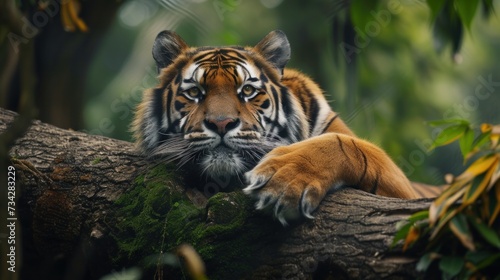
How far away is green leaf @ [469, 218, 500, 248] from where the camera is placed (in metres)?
1.71

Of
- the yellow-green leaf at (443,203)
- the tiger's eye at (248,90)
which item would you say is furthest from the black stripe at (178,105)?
the yellow-green leaf at (443,203)

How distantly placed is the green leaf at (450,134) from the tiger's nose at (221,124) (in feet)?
2.94

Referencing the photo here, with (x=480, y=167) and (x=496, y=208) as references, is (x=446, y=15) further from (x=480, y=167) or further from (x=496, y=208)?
(x=496, y=208)

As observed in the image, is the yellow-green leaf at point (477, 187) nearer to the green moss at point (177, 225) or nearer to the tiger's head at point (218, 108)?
the green moss at point (177, 225)

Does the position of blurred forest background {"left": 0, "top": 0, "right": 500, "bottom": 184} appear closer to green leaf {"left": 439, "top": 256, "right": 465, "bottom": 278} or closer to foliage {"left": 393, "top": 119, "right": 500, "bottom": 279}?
foliage {"left": 393, "top": 119, "right": 500, "bottom": 279}

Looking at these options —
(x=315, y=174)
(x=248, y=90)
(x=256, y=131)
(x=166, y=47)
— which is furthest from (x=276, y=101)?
(x=315, y=174)

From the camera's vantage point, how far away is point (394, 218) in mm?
2033

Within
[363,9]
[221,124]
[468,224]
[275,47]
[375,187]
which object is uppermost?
[363,9]

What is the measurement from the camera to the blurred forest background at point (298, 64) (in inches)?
155

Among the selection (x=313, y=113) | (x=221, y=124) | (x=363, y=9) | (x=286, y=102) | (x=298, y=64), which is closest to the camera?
(x=363, y=9)

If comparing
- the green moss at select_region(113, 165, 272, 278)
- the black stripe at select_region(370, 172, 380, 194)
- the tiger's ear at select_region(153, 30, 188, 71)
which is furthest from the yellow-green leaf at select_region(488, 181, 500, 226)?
the tiger's ear at select_region(153, 30, 188, 71)

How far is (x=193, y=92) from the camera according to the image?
284cm

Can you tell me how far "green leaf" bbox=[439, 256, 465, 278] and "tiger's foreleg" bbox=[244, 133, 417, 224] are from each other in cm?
53

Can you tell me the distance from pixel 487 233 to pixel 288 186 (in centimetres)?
71
